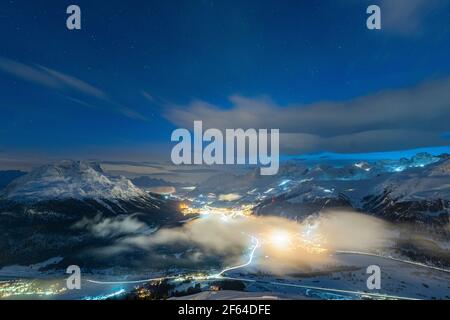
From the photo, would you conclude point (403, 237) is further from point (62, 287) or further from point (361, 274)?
point (62, 287)

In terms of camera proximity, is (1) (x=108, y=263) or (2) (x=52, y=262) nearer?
(1) (x=108, y=263)

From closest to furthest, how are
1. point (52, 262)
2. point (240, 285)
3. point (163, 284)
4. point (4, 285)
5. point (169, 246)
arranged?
point (240, 285), point (163, 284), point (4, 285), point (52, 262), point (169, 246)

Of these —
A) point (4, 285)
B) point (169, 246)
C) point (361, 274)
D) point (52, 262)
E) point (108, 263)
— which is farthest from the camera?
point (169, 246)
